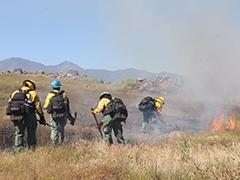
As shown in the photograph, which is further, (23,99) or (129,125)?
(129,125)

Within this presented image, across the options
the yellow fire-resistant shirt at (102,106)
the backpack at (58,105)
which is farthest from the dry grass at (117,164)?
the yellow fire-resistant shirt at (102,106)

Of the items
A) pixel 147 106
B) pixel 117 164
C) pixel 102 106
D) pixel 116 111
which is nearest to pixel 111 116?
pixel 116 111

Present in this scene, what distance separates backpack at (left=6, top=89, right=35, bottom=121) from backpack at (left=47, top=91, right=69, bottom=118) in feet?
4.18

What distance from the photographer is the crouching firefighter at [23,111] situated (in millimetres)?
11461

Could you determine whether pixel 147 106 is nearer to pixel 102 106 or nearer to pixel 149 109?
pixel 149 109

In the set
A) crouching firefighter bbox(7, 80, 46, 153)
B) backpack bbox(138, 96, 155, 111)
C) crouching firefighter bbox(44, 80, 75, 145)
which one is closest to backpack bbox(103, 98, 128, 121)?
crouching firefighter bbox(44, 80, 75, 145)

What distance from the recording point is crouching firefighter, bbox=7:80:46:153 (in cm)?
1146

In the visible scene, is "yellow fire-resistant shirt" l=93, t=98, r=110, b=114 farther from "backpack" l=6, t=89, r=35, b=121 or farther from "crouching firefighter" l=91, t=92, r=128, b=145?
"backpack" l=6, t=89, r=35, b=121

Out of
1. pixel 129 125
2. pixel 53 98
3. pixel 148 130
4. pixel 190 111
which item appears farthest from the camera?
pixel 190 111

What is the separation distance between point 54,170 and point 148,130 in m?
12.5

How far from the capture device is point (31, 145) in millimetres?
11867

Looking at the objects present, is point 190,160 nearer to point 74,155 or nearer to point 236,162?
point 236,162

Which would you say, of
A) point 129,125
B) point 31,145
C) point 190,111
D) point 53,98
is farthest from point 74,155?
point 190,111

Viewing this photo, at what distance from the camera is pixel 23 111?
11.5m
